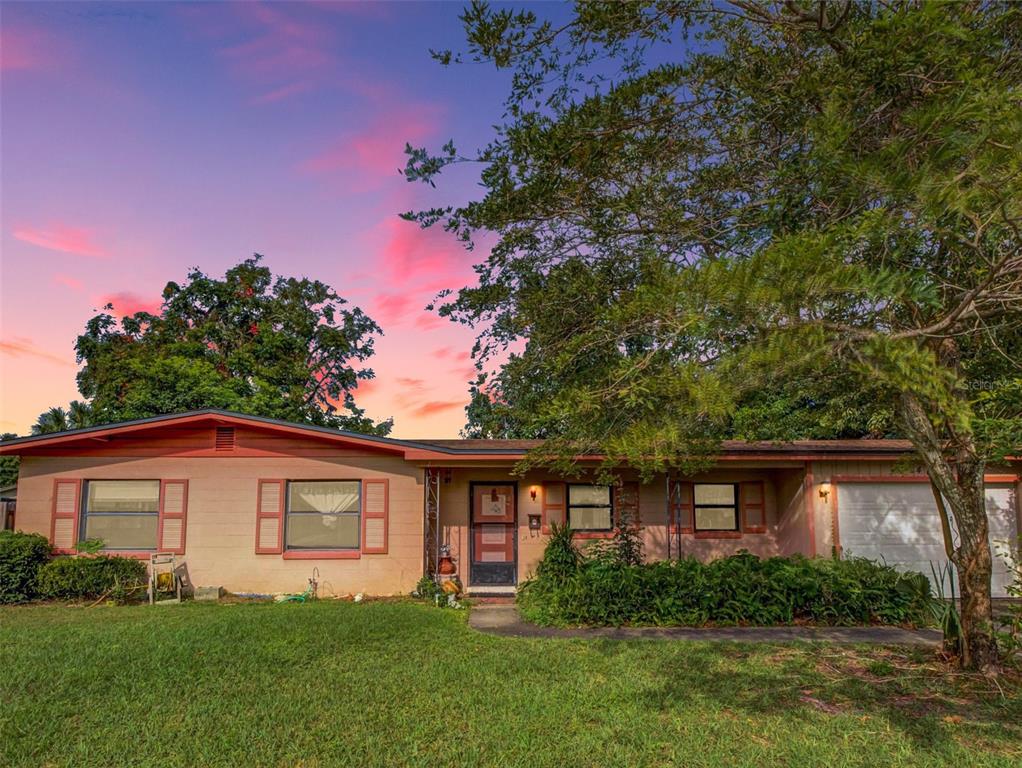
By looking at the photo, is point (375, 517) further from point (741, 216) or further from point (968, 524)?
point (968, 524)

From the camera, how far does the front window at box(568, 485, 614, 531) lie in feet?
41.4

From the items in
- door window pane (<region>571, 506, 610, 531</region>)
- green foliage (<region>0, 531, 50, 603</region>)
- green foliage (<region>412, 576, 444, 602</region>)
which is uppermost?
door window pane (<region>571, 506, 610, 531</region>)

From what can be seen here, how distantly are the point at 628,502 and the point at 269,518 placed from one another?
6509 mm

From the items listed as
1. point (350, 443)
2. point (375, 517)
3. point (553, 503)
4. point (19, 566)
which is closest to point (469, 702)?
point (375, 517)

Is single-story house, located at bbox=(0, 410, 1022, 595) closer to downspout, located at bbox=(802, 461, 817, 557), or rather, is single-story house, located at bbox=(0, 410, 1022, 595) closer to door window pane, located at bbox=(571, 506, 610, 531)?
downspout, located at bbox=(802, 461, 817, 557)

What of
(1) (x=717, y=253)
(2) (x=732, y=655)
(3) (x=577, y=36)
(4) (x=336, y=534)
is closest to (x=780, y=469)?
(2) (x=732, y=655)

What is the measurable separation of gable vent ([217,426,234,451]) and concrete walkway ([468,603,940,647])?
5.54 m

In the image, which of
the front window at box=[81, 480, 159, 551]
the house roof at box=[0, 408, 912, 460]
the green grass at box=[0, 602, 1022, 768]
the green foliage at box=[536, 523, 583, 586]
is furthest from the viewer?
the front window at box=[81, 480, 159, 551]

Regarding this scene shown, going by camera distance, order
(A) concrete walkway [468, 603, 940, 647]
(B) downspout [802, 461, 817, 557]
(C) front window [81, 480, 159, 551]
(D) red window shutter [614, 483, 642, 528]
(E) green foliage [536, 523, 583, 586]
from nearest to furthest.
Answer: (A) concrete walkway [468, 603, 940, 647]
(E) green foliage [536, 523, 583, 586]
(B) downspout [802, 461, 817, 557]
(C) front window [81, 480, 159, 551]
(D) red window shutter [614, 483, 642, 528]

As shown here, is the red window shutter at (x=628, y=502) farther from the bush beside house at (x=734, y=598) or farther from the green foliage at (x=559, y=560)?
the bush beside house at (x=734, y=598)

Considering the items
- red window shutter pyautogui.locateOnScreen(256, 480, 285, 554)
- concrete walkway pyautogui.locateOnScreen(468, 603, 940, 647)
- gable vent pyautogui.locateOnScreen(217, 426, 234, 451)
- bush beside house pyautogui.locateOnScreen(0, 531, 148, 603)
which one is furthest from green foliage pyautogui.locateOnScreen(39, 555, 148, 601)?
concrete walkway pyautogui.locateOnScreen(468, 603, 940, 647)

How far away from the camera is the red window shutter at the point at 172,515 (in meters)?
11.5

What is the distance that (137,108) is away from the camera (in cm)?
988

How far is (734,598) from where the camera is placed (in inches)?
360
